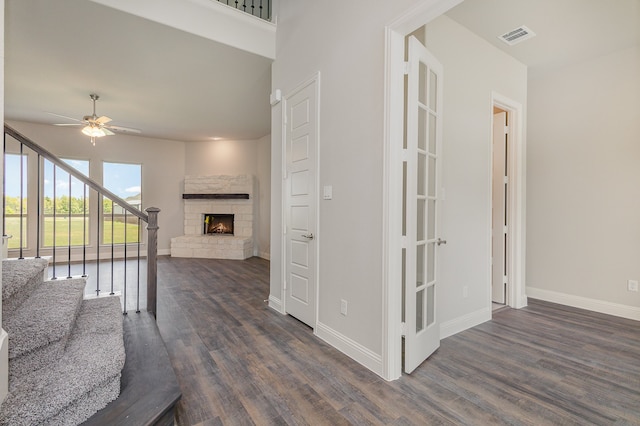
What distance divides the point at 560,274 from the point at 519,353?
2.04 m

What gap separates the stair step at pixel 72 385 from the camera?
1.33m

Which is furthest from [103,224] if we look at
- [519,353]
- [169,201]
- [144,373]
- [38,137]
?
[519,353]

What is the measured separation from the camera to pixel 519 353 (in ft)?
8.45

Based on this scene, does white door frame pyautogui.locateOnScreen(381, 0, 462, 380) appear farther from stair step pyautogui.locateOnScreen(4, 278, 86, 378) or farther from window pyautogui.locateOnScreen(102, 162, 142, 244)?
window pyautogui.locateOnScreen(102, 162, 142, 244)

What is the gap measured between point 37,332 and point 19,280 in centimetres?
54

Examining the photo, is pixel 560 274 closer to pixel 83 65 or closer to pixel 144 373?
pixel 144 373

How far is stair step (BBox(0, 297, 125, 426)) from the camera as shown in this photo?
1332 mm

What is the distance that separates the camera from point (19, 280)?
1955 mm

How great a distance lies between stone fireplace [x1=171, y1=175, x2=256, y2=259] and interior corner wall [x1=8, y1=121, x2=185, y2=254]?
0.33 meters

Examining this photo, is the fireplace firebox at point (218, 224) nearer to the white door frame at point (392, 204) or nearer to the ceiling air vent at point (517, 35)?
the white door frame at point (392, 204)

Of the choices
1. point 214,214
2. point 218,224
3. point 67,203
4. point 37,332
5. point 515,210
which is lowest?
point 37,332

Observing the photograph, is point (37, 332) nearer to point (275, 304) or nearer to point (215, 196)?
point (275, 304)

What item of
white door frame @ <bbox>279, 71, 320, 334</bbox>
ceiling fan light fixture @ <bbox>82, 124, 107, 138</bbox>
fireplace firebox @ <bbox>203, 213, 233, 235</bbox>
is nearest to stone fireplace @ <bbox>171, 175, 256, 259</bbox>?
fireplace firebox @ <bbox>203, 213, 233, 235</bbox>

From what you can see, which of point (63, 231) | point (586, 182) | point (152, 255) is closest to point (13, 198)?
point (63, 231)
